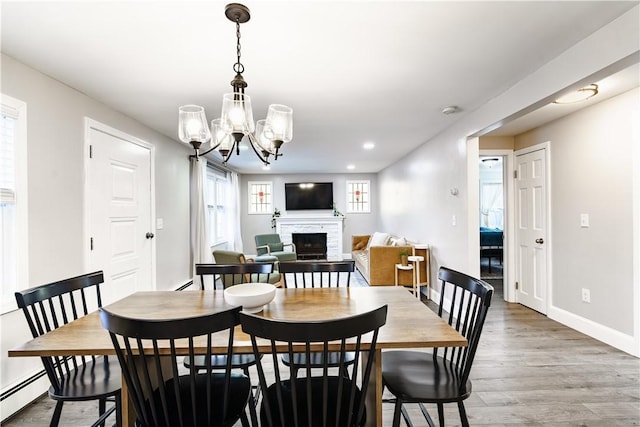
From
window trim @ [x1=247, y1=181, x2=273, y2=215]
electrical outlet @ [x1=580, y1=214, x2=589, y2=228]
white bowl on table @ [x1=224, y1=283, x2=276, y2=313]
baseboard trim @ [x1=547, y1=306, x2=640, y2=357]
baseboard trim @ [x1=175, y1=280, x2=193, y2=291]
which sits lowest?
baseboard trim @ [x1=547, y1=306, x2=640, y2=357]

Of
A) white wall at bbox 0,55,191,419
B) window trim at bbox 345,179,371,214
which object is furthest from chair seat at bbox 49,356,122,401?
window trim at bbox 345,179,371,214

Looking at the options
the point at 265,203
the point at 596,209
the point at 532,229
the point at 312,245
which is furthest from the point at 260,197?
the point at 596,209

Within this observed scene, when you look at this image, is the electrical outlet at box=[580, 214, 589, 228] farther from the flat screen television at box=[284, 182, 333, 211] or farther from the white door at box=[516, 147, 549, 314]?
the flat screen television at box=[284, 182, 333, 211]

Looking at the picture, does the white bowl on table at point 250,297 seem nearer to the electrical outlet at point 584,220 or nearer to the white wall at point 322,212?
the electrical outlet at point 584,220

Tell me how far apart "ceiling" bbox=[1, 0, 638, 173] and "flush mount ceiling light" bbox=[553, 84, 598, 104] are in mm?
275

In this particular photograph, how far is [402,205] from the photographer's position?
6.09m

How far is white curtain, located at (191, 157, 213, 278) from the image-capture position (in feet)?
15.9

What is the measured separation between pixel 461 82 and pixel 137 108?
2.98m

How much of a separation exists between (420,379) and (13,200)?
8.85 ft

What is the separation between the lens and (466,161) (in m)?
3.41

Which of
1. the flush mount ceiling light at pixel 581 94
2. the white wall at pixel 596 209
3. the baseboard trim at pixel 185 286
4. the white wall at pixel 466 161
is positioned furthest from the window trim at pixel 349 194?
the flush mount ceiling light at pixel 581 94

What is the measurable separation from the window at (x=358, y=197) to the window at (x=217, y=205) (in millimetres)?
3231

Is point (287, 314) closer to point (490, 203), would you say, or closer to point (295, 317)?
point (295, 317)

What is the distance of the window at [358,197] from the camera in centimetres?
842
